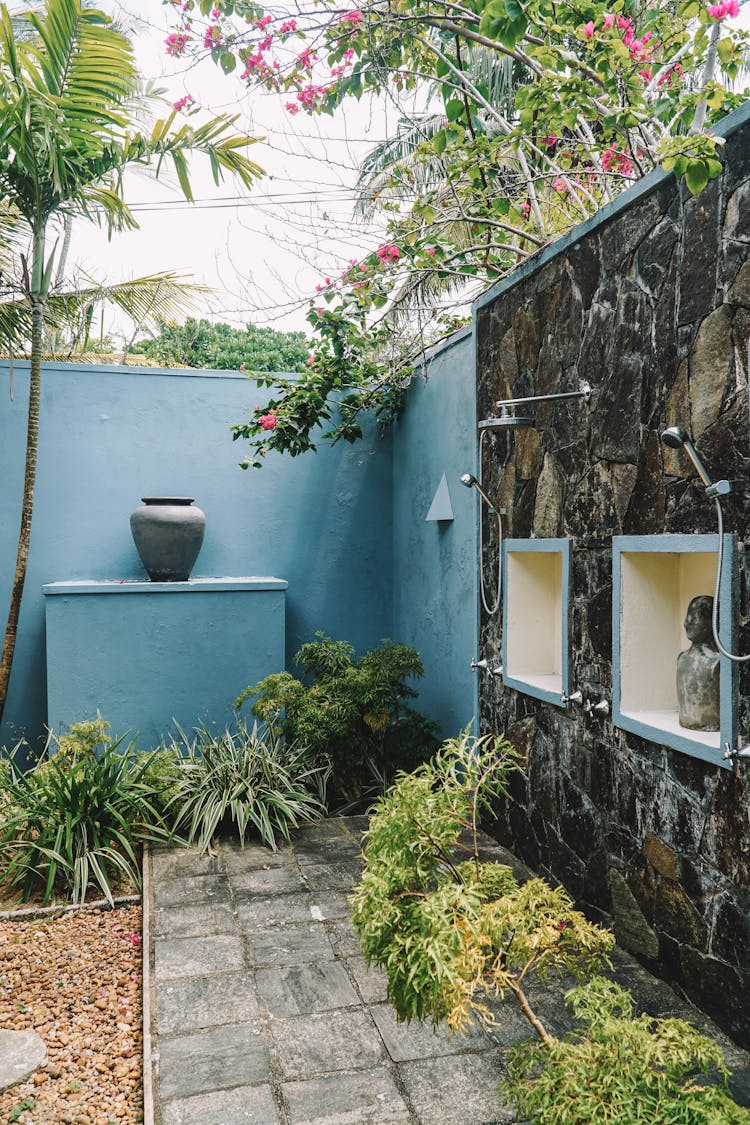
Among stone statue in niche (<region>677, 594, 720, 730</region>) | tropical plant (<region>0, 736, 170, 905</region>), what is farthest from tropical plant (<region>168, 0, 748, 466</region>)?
tropical plant (<region>0, 736, 170, 905</region>)

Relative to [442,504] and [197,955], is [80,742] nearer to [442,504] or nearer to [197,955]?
[197,955]

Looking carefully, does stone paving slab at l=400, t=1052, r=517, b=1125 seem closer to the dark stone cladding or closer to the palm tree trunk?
the dark stone cladding

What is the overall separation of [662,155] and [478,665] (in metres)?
2.27

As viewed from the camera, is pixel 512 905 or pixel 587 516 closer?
pixel 512 905

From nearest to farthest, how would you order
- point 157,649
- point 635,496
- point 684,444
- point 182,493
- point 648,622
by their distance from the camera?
point 684,444 → point 635,496 → point 648,622 → point 157,649 → point 182,493

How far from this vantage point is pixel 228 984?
256 cm

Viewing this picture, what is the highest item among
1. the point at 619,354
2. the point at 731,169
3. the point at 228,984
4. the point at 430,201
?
the point at 430,201

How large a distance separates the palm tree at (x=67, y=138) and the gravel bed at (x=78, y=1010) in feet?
6.07

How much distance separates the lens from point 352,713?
13.4 ft

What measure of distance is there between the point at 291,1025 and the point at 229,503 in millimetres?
3684

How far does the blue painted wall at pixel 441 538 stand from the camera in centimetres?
416

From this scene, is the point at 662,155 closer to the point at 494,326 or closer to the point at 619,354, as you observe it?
the point at 619,354

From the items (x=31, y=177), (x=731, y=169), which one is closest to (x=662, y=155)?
(x=731, y=169)

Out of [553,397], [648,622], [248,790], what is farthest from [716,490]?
[248,790]
